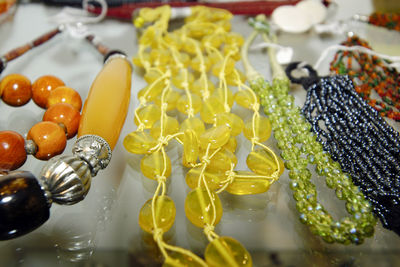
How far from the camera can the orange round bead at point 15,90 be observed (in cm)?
88

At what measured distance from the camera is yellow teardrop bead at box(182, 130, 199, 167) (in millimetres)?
728

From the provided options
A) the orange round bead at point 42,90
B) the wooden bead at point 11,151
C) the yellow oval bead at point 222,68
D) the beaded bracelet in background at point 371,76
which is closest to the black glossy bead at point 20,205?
the wooden bead at point 11,151

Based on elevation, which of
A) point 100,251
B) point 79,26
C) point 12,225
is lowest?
point 100,251

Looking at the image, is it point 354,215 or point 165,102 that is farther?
point 165,102

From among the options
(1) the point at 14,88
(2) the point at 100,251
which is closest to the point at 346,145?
(2) the point at 100,251

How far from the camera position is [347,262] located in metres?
0.63

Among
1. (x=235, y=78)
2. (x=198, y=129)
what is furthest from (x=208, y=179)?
(x=235, y=78)

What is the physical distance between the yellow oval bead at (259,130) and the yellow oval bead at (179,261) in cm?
32

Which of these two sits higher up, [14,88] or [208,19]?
[208,19]

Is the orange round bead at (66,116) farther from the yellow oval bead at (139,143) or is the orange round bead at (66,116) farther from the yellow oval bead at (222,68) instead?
the yellow oval bead at (222,68)

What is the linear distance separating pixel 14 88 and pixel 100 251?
1.63 ft

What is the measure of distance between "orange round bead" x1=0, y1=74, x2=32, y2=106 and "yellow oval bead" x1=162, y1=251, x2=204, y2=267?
59 cm

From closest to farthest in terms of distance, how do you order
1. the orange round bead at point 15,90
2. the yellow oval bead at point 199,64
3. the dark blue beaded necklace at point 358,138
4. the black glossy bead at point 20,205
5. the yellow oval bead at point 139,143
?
the black glossy bead at point 20,205, the dark blue beaded necklace at point 358,138, the yellow oval bead at point 139,143, the orange round bead at point 15,90, the yellow oval bead at point 199,64

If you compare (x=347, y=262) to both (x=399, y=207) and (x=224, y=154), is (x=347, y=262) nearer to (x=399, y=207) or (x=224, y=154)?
(x=399, y=207)
